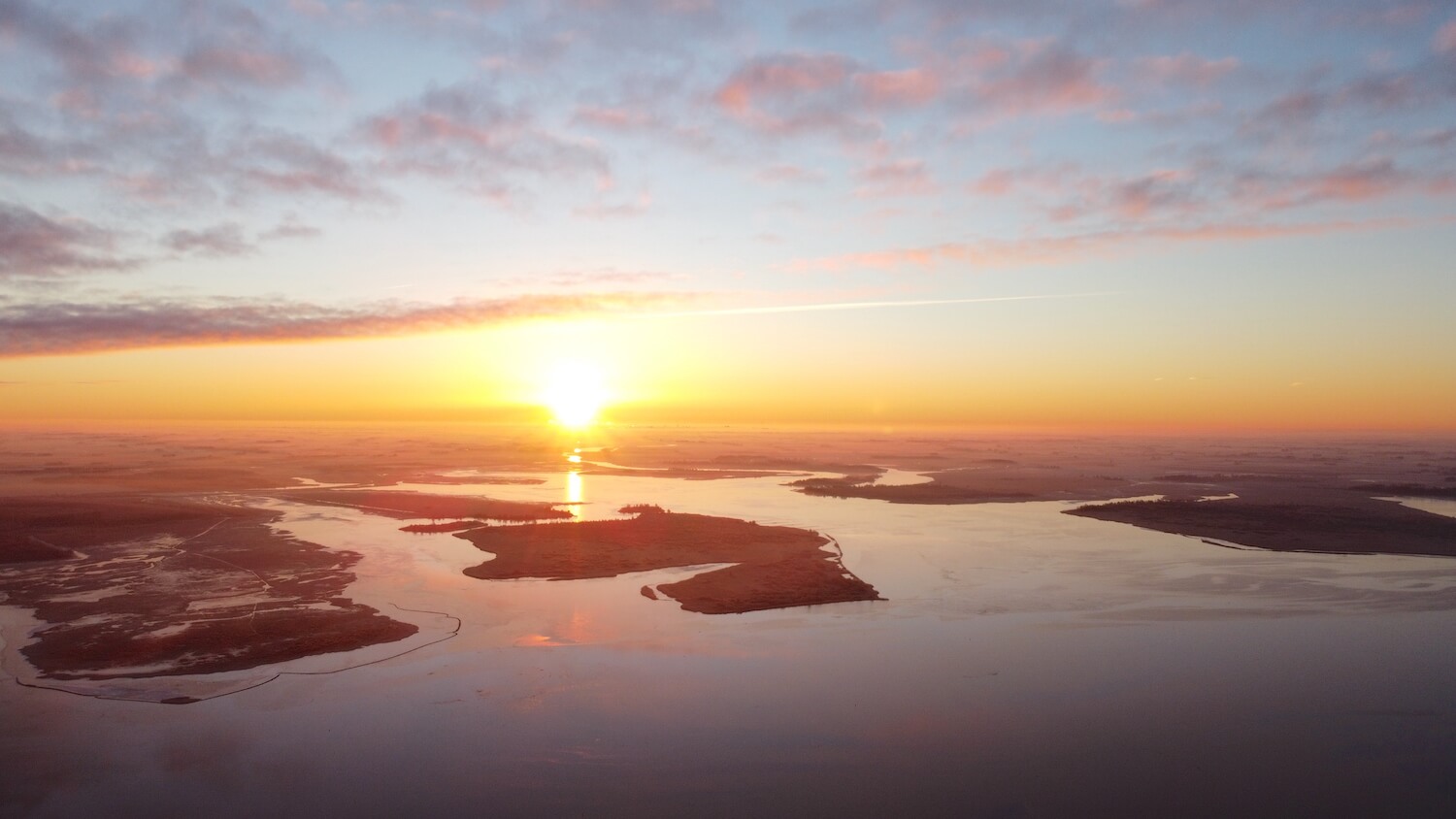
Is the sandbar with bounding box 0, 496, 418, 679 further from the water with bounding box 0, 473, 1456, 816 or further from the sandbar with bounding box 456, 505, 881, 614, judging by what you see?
the sandbar with bounding box 456, 505, 881, 614

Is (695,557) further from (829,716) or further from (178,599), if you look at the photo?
(178,599)

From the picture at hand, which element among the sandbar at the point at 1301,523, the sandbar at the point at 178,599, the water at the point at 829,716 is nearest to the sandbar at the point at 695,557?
the water at the point at 829,716

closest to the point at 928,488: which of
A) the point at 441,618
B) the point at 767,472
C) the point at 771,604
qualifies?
the point at 767,472

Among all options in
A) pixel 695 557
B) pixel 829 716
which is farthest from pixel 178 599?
pixel 829 716

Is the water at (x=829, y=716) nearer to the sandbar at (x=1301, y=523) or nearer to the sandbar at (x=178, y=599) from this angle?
the sandbar at (x=178, y=599)

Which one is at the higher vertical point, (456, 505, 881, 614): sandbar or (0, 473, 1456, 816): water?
(456, 505, 881, 614): sandbar

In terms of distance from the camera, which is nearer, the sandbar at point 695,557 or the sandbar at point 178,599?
the sandbar at point 178,599

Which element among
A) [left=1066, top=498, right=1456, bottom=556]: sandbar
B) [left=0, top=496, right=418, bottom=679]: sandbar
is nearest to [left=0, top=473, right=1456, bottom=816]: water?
[left=0, top=496, right=418, bottom=679]: sandbar

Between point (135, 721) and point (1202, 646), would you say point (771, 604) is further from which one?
point (135, 721)
